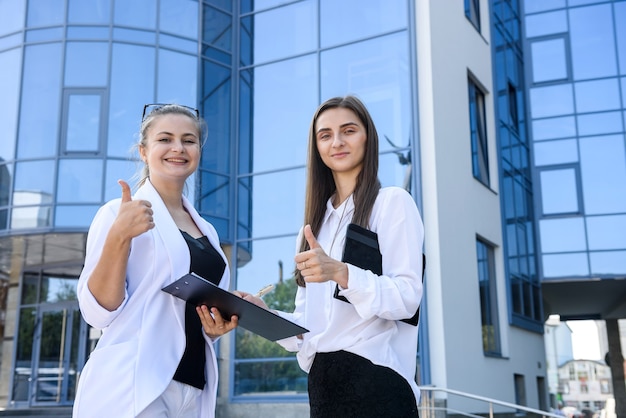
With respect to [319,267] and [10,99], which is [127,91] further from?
[319,267]

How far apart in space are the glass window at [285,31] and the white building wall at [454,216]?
231cm

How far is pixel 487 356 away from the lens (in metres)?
12.9

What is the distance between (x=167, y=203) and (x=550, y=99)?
1777cm

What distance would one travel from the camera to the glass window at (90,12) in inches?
549

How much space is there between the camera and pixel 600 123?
59.4 ft

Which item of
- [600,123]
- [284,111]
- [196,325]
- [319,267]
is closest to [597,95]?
[600,123]

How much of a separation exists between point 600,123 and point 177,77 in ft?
35.9

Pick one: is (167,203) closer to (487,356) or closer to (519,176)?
(487,356)

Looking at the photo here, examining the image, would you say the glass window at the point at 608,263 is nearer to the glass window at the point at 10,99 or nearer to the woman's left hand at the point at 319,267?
the glass window at the point at 10,99

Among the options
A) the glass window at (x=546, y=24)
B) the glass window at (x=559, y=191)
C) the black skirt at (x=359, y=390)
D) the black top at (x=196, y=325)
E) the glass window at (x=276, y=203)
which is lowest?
the black skirt at (x=359, y=390)

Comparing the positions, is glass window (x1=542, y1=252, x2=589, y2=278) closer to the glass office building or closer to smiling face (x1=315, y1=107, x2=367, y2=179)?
the glass office building

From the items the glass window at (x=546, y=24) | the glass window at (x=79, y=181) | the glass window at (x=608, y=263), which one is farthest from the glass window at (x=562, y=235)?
the glass window at (x=79, y=181)

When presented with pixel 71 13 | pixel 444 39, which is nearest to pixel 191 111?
pixel 444 39

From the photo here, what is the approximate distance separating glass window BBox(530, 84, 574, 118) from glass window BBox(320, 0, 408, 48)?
7392 millimetres
